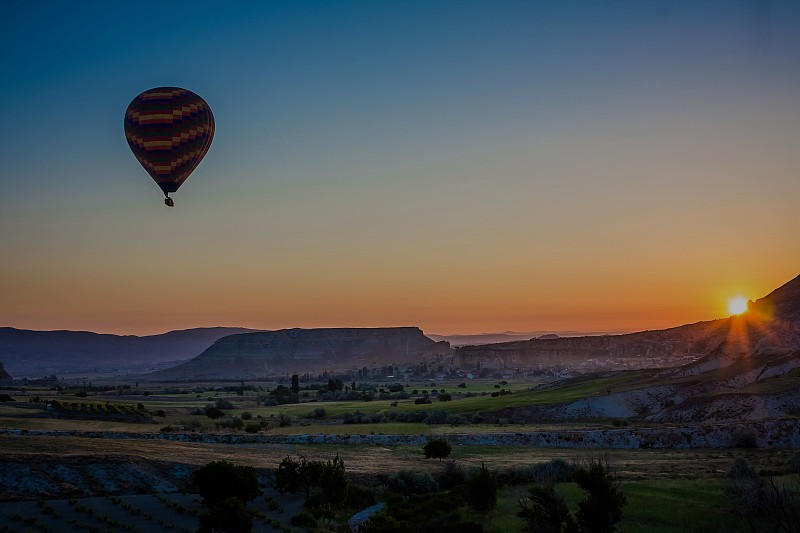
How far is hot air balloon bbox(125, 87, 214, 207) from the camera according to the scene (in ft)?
135

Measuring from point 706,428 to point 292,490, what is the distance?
31.4 meters

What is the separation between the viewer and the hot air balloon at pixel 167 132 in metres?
41.2

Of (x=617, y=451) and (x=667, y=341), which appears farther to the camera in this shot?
(x=667, y=341)

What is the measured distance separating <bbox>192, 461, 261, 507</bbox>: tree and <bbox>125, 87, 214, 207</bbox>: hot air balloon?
69.1 feet

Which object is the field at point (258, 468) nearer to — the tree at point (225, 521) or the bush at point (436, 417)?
the tree at point (225, 521)

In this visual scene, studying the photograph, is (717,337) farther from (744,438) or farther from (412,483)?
(412,483)

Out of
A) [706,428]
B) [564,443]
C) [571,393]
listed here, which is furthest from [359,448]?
[571,393]

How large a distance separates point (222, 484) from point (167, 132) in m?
24.0

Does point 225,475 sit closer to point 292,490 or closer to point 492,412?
point 292,490

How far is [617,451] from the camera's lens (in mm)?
44250

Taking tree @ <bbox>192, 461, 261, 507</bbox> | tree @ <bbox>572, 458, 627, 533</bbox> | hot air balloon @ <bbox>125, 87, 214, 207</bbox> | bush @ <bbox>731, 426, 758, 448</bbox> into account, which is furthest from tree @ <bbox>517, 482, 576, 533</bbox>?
hot air balloon @ <bbox>125, 87, 214, 207</bbox>

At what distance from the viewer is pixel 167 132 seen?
4122 centimetres

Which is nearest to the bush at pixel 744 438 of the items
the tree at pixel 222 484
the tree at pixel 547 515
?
the tree at pixel 547 515

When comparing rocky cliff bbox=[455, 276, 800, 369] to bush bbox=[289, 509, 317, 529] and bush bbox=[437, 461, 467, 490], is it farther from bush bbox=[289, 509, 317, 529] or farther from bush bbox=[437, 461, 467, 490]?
bush bbox=[289, 509, 317, 529]
